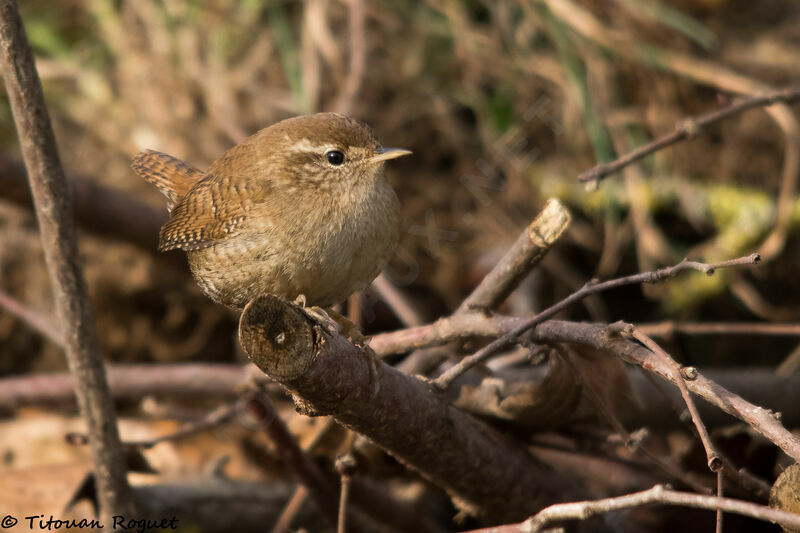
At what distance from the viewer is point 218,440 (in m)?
4.07

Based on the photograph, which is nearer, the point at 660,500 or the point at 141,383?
the point at 660,500

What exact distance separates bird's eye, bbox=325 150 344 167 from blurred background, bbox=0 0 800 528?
1927 millimetres

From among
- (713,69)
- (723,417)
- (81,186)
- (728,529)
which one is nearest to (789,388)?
(723,417)

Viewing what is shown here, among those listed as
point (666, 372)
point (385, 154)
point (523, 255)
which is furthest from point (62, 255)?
point (666, 372)

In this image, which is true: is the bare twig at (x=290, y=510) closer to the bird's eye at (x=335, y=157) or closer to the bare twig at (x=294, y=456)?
the bare twig at (x=294, y=456)

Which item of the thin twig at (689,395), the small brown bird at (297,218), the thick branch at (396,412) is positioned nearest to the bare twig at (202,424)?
the small brown bird at (297,218)

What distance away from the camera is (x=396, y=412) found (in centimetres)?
213

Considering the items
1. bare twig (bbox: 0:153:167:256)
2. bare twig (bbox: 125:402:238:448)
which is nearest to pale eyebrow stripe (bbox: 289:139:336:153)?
bare twig (bbox: 125:402:238:448)

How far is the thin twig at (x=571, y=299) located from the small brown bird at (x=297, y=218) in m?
0.44

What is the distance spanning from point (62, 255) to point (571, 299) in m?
1.53

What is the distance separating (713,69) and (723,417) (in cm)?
199

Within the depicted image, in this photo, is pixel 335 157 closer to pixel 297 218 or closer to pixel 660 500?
pixel 297 218

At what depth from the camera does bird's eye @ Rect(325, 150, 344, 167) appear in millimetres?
2643

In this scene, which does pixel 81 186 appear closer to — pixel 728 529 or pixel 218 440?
pixel 218 440
